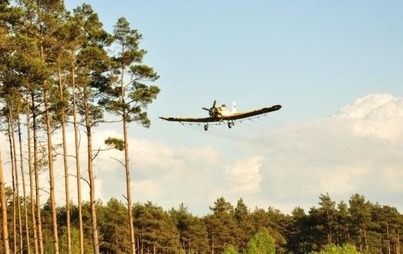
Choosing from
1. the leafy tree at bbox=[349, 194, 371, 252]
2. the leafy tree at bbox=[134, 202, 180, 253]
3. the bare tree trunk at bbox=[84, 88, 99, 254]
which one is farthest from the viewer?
the leafy tree at bbox=[349, 194, 371, 252]

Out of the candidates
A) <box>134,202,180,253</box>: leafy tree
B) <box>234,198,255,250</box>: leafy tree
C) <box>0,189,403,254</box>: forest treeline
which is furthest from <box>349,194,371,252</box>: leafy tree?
<box>134,202,180,253</box>: leafy tree

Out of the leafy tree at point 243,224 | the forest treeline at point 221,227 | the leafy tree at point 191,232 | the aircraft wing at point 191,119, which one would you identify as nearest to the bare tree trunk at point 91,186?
the aircraft wing at point 191,119

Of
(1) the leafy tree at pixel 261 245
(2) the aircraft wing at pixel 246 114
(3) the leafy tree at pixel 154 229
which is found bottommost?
(1) the leafy tree at pixel 261 245

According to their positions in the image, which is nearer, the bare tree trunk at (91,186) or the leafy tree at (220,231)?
the bare tree trunk at (91,186)

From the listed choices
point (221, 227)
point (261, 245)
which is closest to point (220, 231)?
point (221, 227)

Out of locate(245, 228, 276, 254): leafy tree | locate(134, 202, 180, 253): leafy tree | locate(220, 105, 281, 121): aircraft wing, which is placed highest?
locate(220, 105, 281, 121): aircraft wing

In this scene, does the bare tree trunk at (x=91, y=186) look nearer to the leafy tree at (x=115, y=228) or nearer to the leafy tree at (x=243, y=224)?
the leafy tree at (x=115, y=228)

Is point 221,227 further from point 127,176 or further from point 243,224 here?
point 127,176

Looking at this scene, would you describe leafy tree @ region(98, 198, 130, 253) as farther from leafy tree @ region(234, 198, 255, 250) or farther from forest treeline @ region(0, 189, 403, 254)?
leafy tree @ region(234, 198, 255, 250)

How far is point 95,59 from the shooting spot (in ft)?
105

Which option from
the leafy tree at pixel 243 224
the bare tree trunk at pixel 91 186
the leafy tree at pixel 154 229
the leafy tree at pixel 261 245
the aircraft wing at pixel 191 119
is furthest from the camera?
the leafy tree at pixel 243 224

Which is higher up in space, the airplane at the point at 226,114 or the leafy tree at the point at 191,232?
the airplane at the point at 226,114

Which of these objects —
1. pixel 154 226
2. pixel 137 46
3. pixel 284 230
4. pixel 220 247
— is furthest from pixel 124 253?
pixel 137 46

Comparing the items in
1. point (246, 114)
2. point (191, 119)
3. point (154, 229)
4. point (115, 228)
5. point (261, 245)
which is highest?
point (191, 119)
